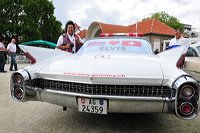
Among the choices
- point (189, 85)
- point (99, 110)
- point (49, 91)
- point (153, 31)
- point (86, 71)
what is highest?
point (153, 31)

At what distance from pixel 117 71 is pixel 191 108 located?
33.3 inches

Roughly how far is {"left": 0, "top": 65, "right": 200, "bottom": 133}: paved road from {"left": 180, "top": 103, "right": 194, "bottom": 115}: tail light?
2.12 ft

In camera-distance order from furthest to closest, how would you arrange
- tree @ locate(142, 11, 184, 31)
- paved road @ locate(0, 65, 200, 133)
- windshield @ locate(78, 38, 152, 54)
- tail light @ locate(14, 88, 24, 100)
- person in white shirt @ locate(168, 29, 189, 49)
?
1. tree @ locate(142, 11, 184, 31)
2. person in white shirt @ locate(168, 29, 189, 49)
3. windshield @ locate(78, 38, 152, 54)
4. paved road @ locate(0, 65, 200, 133)
5. tail light @ locate(14, 88, 24, 100)

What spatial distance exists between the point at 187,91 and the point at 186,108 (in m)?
0.18

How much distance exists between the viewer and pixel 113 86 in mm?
1746

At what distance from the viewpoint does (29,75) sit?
2.02 m

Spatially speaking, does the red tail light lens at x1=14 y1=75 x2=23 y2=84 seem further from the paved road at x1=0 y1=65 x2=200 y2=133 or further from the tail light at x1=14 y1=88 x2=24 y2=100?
the paved road at x1=0 y1=65 x2=200 y2=133

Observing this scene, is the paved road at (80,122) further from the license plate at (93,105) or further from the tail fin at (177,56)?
the tail fin at (177,56)

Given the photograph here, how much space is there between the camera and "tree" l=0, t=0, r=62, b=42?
25.4 m

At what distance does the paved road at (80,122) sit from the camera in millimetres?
2213

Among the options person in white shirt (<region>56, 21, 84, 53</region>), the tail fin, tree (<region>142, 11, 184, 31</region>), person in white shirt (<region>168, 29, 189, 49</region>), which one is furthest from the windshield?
tree (<region>142, 11, 184, 31</region>)

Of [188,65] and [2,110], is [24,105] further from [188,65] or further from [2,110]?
[188,65]

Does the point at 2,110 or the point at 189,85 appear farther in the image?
the point at 2,110

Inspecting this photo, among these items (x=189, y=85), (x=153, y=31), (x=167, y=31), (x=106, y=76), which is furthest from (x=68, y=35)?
(x=167, y=31)
